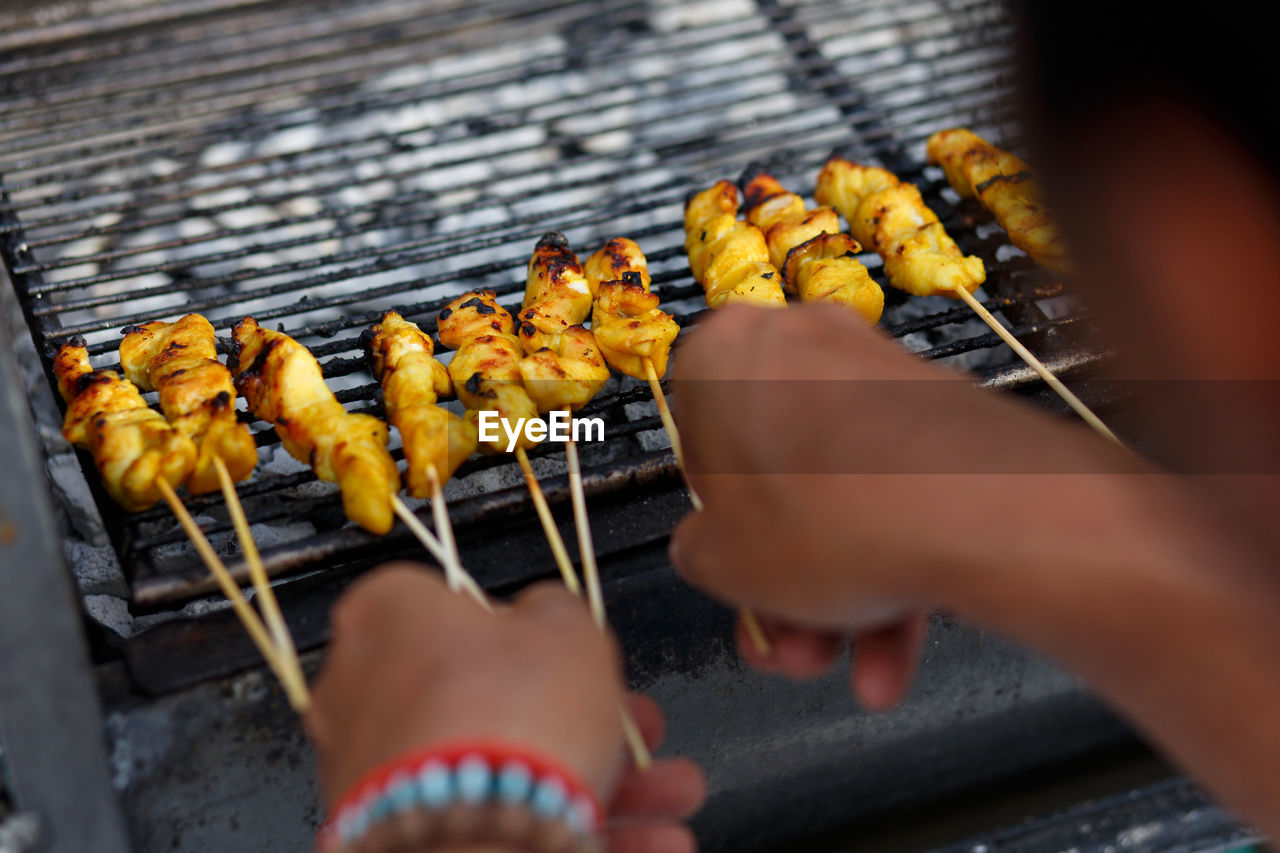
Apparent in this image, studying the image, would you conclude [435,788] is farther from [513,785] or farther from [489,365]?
[489,365]

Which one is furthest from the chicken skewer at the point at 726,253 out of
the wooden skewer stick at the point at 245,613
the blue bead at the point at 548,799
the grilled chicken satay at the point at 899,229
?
the blue bead at the point at 548,799

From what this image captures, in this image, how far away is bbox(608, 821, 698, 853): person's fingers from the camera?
4.02 ft

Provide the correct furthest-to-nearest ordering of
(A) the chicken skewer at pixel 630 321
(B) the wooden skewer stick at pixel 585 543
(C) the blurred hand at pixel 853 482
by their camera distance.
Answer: (A) the chicken skewer at pixel 630 321, (B) the wooden skewer stick at pixel 585 543, (C) the blurred hand at pixel 853 482

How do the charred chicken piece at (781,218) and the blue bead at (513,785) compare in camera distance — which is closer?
the blue bead at (513,785)

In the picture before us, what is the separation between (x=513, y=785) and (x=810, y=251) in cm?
191

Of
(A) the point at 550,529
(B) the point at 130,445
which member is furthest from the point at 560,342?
(B) the point at 130,445

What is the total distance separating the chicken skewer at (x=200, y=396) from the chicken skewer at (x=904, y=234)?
63.9 inches

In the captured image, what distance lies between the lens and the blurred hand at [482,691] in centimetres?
106

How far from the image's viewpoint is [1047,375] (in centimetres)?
204

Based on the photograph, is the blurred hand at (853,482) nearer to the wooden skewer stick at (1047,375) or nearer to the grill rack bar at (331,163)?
the wooden skewer stick at (1047,375)

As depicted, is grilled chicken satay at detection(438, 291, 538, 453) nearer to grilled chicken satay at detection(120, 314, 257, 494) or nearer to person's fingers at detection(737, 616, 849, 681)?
grilled chicken satay at detection(120, 314, 257, 494)

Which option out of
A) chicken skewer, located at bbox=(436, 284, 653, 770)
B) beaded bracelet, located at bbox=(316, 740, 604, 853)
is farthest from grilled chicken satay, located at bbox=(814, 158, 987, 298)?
beaded bracelet, located at bbox=(316, 740, 604, 853)

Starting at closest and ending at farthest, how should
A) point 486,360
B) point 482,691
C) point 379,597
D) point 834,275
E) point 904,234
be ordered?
point 482,691
point 379,597
point 486,360
point 834,275
point 904,234

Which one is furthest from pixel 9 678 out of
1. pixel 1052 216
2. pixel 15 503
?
pixel 1052 216
